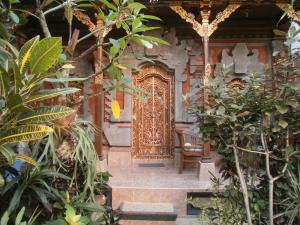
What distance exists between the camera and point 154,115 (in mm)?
8242

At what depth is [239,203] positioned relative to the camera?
2.90 m

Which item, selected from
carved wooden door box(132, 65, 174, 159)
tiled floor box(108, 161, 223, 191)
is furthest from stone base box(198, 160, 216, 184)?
carved wooden door box(132, 65, 174, 159)

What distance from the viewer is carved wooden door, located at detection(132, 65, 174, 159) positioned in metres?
8.19

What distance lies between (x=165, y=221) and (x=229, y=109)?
1.67m

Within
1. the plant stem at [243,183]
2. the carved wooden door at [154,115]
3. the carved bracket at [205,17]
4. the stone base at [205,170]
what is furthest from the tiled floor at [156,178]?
the carved bracket at [205,17]

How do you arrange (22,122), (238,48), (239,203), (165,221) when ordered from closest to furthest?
(22,122), (239,203), (165,221), (238,48)

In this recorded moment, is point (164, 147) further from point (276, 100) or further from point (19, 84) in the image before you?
point (19, 84)

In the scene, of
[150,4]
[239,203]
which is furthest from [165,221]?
[150,4]

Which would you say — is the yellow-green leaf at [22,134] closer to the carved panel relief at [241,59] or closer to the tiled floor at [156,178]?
the tiled floor at [156,178]

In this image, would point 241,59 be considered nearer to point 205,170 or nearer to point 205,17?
point 205,17

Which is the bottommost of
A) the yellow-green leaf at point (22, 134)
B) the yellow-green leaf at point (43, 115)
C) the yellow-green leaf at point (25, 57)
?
the yellow-green leaf at point (22, 134)

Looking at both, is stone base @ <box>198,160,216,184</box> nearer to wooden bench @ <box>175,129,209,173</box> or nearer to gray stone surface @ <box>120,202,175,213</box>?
wooden bench @ <box>175,129,209,173</box>

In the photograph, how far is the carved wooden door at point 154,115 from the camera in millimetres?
8188

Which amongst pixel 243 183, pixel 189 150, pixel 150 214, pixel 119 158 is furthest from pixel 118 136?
pixel 243 183
